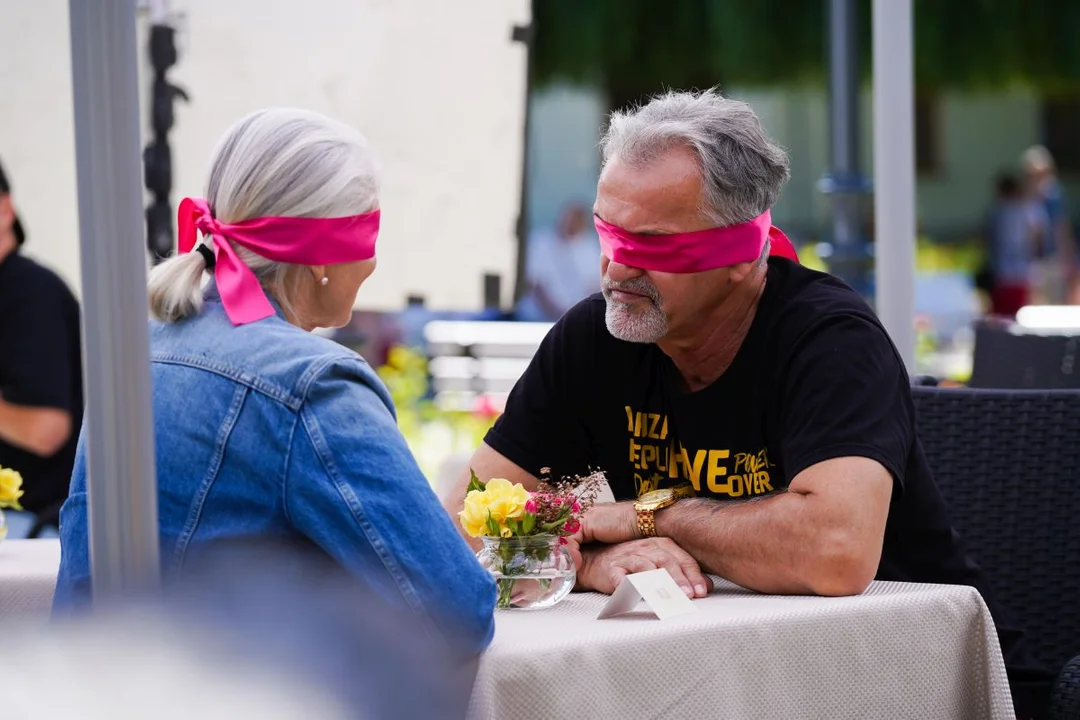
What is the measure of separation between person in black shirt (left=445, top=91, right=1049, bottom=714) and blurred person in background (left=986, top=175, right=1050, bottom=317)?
1230cm

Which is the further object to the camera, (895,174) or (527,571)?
(895,174)

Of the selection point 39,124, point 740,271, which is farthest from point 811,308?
point 39,124

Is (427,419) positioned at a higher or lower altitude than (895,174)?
lower

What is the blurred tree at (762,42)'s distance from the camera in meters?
9.48

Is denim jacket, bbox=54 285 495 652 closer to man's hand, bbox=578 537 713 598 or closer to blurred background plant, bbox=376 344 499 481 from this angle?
man's hand, bbox=578 537 713 598

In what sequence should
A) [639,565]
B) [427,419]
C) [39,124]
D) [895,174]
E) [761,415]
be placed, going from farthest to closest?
[427,419]
[39,124]
[895,174]
[761,415]
[639,565]

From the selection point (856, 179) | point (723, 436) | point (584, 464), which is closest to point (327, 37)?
point (856, 179)

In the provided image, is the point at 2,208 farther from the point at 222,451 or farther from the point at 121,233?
the point at 121,233

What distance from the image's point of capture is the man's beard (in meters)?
2.73

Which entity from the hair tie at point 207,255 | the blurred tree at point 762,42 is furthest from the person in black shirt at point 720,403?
the blurred tree at point 762,42

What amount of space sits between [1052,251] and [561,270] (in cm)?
666

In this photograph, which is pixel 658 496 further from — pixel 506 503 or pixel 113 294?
pixel 113 294

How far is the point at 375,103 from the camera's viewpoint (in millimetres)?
5188

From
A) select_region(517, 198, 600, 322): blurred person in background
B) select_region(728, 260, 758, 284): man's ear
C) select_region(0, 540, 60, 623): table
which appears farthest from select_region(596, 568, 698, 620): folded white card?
select_region(517, 198, 600, 322): blurred person in background
